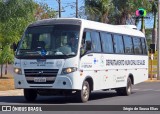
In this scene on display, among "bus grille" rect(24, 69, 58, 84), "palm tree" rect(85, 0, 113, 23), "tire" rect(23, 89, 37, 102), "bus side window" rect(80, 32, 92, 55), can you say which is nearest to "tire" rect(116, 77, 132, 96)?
"bus side window" rect(80, 32, 92, 55)

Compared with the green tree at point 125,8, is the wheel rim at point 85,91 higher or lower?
lower

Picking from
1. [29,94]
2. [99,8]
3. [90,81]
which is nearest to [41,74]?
[29,94]

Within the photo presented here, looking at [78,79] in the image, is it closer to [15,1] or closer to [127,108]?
[127,108]

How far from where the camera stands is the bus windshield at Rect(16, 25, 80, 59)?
725 inches

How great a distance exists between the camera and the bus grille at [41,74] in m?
18.2

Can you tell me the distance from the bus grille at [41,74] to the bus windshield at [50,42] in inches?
20.3

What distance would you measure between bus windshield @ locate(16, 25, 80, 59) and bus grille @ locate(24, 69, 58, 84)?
1.69 feet

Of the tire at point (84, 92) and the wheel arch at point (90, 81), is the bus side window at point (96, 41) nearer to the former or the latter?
the wheel arch at point (90, 81)

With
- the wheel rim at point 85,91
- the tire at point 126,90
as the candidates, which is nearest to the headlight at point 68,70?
the wheel rim at point 85,91

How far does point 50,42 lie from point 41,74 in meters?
1.24

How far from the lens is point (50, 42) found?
736 inches

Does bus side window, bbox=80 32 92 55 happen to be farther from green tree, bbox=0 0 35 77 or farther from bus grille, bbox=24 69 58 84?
green tree, bbox=0 0 35 77

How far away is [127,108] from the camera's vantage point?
16828 millimetres

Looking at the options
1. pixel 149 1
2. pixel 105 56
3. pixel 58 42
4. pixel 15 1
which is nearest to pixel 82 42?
pixel 58 42
